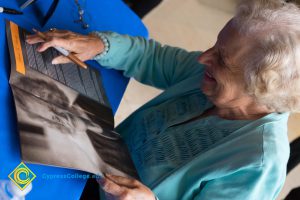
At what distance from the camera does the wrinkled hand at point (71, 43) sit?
905mm

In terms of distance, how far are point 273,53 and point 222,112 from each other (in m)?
0.28

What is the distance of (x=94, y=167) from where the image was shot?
30.7 inches

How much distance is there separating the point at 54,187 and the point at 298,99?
59 centimetres

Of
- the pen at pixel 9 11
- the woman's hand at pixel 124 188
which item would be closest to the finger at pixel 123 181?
the woman's hand at pixel 124 188

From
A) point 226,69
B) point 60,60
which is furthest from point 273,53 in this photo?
point 60,60

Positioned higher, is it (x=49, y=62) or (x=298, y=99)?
(x=49, y=62)

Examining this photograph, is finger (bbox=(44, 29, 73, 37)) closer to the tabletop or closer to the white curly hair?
the tabletop

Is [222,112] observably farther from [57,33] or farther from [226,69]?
[57,33]

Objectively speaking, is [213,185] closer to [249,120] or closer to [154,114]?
[249,120]

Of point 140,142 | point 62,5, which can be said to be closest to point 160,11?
point 62,5

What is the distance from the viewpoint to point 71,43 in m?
0.96

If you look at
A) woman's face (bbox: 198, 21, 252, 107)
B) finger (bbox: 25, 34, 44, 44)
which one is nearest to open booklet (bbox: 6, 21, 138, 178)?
finger (bbox: 25, 34, 44, 44)
